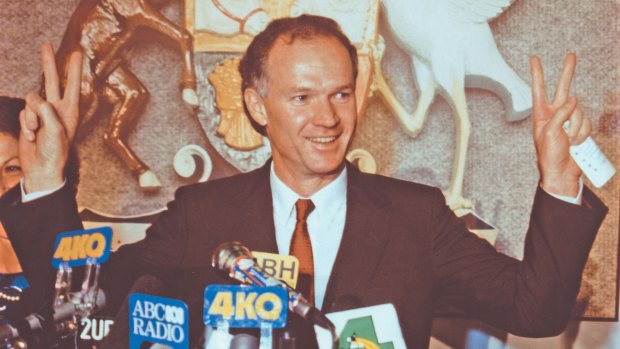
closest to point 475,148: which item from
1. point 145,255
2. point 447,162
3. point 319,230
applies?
point 447,162

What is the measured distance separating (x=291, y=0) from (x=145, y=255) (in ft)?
3.42

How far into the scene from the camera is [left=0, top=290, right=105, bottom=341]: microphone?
4.64ft

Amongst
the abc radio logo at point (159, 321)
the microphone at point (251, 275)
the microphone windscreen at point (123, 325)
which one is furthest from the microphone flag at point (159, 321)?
the microphone windscreen at point (123, 325)

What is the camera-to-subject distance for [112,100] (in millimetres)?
2650

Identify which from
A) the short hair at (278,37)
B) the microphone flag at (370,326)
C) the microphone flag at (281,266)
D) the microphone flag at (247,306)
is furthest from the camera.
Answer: the short hair at (278,37)

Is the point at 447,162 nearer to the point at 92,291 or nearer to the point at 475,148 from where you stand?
the point at 475,148

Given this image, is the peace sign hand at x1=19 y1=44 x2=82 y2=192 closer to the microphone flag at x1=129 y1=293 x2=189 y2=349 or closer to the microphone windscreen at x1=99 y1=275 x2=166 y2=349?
the microphone windscreen at x1=99 y1=275 x2=166 y2=349

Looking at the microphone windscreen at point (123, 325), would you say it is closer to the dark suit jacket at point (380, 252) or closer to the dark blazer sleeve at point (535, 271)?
the dark suit jacket at point (380, 252)

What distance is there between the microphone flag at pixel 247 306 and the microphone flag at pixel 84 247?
0.48 metres

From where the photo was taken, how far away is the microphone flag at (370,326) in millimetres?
1479

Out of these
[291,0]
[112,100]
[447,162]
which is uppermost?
[291,0]

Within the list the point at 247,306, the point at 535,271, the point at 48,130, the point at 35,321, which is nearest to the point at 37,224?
the point at 48,130

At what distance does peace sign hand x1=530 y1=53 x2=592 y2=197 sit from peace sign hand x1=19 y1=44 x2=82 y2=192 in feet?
3.99

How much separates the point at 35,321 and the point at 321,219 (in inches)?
35.3
